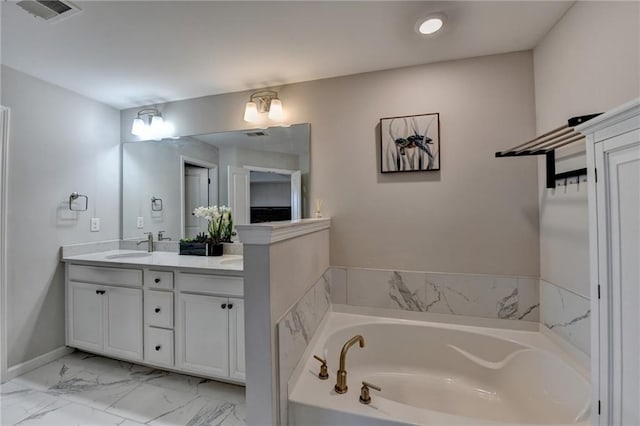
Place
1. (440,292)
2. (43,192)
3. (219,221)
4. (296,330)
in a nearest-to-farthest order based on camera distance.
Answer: (296,330) → (440,292) → (43,192) → (219,221)

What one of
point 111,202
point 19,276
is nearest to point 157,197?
point 111,202

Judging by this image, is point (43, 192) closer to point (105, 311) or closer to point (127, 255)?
point (127, 255)

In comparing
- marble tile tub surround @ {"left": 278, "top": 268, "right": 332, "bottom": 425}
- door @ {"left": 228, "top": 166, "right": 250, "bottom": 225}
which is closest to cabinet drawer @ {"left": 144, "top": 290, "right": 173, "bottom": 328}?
door @ {"left": 228, "top": 166, "right": 250, "bottom": 225}

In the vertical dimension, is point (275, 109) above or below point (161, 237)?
above

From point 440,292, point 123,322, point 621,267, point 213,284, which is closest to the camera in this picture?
point 621,267

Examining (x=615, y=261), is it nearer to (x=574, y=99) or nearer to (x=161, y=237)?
(x=574, y=99)

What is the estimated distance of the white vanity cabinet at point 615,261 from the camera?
30.0 inches

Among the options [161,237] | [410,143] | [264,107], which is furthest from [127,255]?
[410,143]

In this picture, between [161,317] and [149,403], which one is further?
[161,317]

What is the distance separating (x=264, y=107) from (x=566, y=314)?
2519 mm

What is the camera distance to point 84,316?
2277 millimetres

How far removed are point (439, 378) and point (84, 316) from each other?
9.24 ft

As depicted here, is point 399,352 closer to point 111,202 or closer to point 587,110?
point 587,110

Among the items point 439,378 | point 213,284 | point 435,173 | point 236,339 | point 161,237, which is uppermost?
point 435,173
